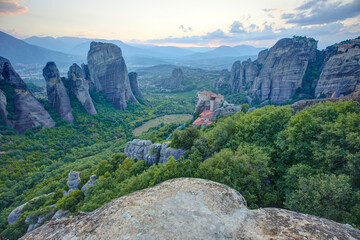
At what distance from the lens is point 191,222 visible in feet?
22.0

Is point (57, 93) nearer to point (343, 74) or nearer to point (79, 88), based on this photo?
point (79, 88)

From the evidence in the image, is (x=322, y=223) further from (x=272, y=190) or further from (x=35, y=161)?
(x=35, y=161)

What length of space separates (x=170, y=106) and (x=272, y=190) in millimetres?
93335

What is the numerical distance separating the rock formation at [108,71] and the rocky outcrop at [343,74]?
293 ft

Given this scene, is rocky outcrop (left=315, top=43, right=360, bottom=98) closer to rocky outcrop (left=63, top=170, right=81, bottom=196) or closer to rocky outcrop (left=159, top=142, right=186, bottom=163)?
rocky outcrop (left=159, top=142, right=186, bottom=163)

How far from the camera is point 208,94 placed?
216ft

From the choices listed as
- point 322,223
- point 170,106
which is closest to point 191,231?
point 322,223

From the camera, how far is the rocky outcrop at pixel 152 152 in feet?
69.8

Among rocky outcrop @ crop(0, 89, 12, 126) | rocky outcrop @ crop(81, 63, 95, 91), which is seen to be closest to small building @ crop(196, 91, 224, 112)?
rocky outcrop @ crop(81, 63, 95, 91)

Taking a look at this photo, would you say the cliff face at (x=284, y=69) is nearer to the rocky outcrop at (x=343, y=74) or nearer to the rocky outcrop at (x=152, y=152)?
the rocky outcrop at (x=343, y=74)

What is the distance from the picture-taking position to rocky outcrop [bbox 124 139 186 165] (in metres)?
21.3

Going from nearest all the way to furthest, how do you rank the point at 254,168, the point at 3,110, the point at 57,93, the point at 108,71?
the point at 254,168 < the point at 3,110 < the point at 57,93 < the point at 108,71

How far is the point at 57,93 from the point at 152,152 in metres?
54.4

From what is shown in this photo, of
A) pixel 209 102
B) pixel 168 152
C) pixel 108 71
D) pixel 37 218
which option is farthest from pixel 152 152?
pixel 108 71
